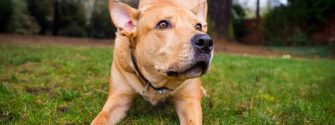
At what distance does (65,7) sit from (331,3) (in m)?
9.40

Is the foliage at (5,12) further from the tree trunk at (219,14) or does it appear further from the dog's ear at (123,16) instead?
the dog's ear at (123,16)

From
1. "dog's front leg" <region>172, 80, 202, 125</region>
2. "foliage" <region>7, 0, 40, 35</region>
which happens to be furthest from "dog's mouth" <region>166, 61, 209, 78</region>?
"foliage" <region>7, 0, 40, 35</region>

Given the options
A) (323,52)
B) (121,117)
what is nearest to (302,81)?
(121,117)

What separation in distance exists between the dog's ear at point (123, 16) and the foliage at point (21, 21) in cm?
1249

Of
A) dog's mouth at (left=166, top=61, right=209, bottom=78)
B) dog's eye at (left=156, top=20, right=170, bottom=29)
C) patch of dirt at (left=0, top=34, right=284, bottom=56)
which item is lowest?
patch of dirt at (left=0, top=34, right=284, bottom=56)

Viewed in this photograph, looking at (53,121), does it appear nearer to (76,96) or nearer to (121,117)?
(121,117)

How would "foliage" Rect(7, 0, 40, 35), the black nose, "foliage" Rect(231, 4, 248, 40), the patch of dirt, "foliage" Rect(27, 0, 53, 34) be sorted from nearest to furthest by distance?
the black nose < the patch of dirt < "foliage" Rect(7, 0, 40, 35) < "foliage" Rect(27, 0, 53, 34) < "foliage" Rect(231, 4, 248, 40)

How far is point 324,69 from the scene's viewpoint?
28.3 ft

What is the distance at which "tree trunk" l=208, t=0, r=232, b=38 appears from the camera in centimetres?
1628

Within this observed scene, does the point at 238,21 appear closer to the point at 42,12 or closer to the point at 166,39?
the point at 42,12

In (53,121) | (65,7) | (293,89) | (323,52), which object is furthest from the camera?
(65,7)

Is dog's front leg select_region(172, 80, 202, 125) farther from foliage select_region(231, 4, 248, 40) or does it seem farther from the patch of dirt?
foliage select_region(231, 4, 248, 40)

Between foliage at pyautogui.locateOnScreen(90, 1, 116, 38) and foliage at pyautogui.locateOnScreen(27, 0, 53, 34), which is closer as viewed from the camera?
foliage at pyautogui.locateOnScreen(27, 0, 53, 34)

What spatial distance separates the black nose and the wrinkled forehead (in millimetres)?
463
